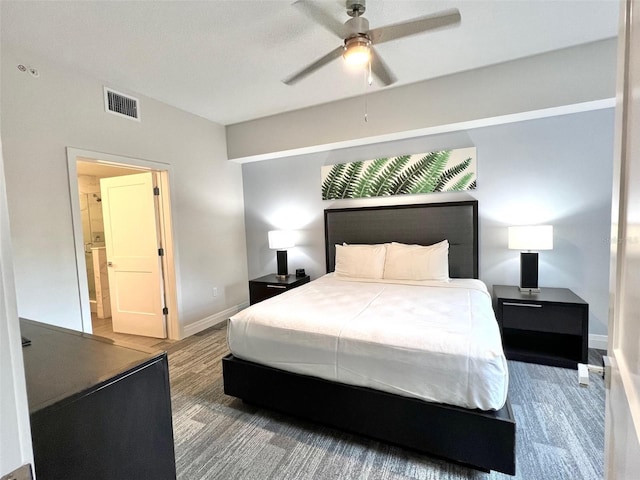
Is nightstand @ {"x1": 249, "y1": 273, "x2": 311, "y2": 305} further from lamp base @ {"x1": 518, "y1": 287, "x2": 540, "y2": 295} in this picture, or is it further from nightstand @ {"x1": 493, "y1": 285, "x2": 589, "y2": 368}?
lamp base @ {"x1": 518, "y1": 287, "x2": 540, "y2": 295}

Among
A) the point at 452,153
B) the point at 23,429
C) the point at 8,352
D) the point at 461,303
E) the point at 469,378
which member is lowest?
the point at 469,378

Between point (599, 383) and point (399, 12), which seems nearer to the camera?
point (399, 12)

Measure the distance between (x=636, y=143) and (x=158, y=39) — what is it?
2.85m

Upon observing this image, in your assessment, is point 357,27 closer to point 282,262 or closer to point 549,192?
point 549,192

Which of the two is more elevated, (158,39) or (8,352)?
(158,39)

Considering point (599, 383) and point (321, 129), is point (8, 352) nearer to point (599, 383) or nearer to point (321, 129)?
point (599, 383)

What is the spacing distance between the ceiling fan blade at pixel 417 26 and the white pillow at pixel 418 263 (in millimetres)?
2025

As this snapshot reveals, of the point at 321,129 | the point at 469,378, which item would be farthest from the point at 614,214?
the point at 321,129

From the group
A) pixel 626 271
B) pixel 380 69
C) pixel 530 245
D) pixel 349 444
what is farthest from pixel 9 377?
pixel 530 245

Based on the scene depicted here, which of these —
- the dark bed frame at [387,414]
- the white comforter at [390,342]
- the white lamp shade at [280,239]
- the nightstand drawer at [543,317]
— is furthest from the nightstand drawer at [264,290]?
the nightstand drawer at [543,317]

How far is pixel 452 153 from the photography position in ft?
11.2

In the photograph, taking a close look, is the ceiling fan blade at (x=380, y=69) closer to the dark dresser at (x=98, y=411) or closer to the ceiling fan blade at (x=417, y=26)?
the ceiling fan blade at (x=417, y=26)

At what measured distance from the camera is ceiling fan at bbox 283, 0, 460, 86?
166cm

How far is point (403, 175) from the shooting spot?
3.65 m
